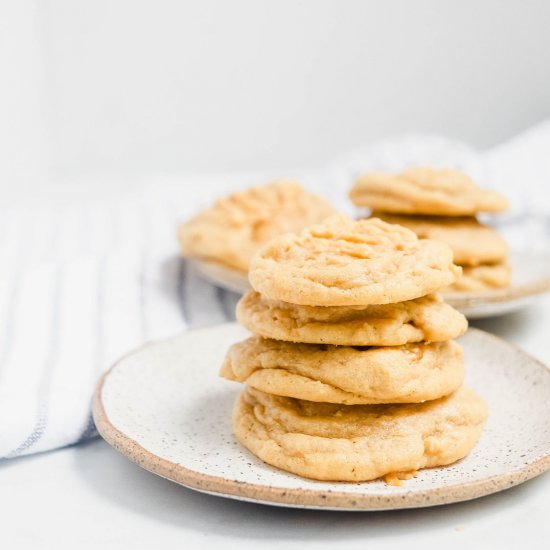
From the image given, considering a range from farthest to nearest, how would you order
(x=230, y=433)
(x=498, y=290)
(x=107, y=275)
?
(x=107, y=275) < (x=498, y=290) < (x=230, y=433)

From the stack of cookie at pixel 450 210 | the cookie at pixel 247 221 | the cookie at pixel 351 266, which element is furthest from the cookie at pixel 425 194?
the cookie at pixel 351 266

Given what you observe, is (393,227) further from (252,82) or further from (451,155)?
(252,82)

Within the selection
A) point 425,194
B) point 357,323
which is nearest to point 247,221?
point 425,194

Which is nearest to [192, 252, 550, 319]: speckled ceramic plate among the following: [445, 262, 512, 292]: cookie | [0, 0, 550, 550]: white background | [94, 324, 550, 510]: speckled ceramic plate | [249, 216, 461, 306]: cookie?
[445, 262, 512, 292]: cookie

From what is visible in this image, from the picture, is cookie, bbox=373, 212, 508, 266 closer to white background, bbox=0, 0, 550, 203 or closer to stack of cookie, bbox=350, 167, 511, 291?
stack of cookie, bbox=350, 167, 511, 291

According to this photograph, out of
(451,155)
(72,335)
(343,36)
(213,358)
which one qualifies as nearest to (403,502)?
(213,358)

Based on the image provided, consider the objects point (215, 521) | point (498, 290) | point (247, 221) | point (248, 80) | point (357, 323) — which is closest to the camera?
point (215, 521)

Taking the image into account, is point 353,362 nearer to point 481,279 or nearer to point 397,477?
point 397,477

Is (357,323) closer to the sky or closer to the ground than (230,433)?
closer to the sky
